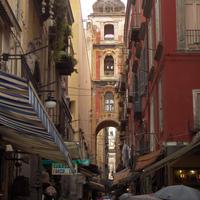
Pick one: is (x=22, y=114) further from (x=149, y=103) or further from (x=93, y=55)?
(x=93, y=55)

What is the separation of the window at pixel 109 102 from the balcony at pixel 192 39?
171ft

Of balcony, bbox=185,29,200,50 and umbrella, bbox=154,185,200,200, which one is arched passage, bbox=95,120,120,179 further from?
umbrella, bbox=154,185,200,200

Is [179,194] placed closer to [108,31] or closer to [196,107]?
[196,107]

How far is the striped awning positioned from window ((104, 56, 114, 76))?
62.1m

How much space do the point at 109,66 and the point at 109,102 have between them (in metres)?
4.41

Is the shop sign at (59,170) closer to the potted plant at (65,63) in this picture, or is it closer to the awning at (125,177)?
the potted plant at (65,63)

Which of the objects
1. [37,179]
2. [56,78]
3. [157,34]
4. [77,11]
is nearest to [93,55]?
[77,11]

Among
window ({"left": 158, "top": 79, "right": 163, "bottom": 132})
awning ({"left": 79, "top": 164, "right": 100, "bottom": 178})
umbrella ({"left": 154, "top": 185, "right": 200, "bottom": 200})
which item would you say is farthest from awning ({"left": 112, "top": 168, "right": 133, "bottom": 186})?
umbrella ({"left": 154, "top": 185, "right": 200, "bottom": 200})

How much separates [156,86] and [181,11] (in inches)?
150

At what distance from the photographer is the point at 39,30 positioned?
64.7 feet

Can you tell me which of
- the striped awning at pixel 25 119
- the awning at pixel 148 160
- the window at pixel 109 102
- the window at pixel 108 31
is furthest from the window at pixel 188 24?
the window at pixel 108 31

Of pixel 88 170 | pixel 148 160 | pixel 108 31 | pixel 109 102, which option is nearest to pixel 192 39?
pixel 148 160

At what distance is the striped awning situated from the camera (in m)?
8.05

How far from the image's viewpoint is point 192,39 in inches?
792
